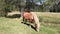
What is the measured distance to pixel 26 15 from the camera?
15.9m

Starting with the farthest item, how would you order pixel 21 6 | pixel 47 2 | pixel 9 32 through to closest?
pixel 21 6
pixel 47 2
pixel 9 32

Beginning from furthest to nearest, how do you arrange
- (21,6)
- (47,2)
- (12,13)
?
(12,13) < (21,6) < (47,2)

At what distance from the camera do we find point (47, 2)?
37562mm

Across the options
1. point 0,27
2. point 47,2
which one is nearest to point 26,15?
point 0,27

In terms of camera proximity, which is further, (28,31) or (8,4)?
(8,4)

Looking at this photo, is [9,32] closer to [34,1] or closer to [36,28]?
[36,28]


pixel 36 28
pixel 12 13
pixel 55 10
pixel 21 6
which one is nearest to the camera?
pixel 36 28

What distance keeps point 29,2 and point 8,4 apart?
506 centimetres

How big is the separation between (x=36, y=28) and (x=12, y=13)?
105 feet

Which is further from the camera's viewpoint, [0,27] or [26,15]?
[26,15]

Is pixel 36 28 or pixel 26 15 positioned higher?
pixel 26 15

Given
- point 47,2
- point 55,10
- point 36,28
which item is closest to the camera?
point 36,28

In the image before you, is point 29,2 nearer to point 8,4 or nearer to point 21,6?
point 21,6

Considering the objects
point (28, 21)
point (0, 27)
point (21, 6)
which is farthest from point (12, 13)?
point (0, 27)
